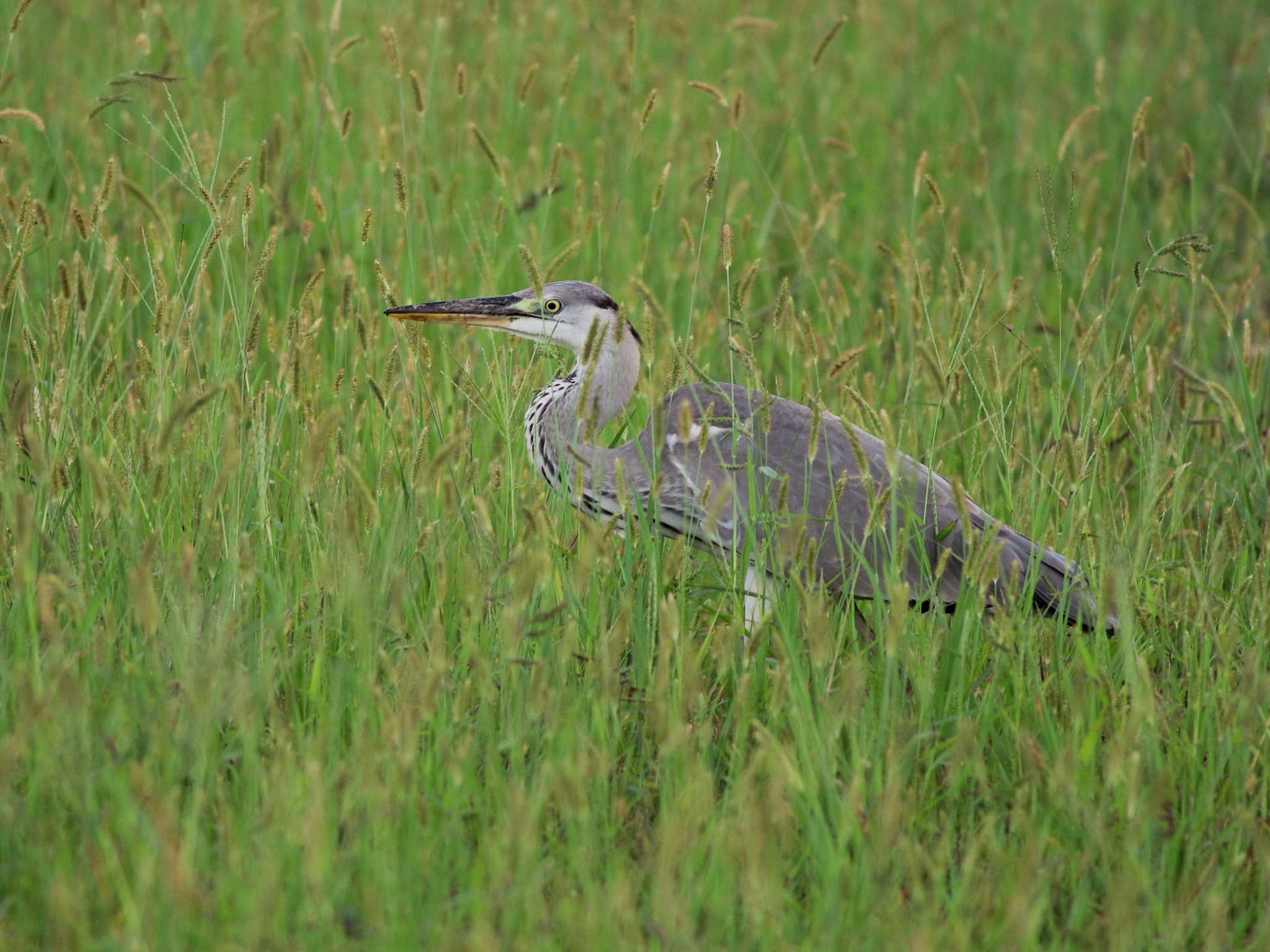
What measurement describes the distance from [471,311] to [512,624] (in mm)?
1829

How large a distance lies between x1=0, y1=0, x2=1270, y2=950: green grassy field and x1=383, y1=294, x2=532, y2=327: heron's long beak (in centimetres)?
18

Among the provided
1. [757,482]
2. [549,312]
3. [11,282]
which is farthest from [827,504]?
[11,282]

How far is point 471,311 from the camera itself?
4.14 metres

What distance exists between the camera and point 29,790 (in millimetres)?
2396

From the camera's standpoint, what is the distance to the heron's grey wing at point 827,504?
3.23 metres

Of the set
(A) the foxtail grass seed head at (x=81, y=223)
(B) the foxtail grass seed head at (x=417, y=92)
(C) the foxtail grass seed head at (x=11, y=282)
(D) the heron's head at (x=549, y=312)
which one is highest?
(B) the foxtail grass seed head at (x=417, y=92)

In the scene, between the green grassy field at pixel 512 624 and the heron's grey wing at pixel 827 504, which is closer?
the green grassy field at pixel 512 624

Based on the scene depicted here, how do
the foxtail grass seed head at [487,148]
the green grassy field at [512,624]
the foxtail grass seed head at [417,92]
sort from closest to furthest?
1. the green grassy field at [512,624]
2. the foxtail grass seed head at [487,148]
3. the foxtail grass seed head at [417,92]

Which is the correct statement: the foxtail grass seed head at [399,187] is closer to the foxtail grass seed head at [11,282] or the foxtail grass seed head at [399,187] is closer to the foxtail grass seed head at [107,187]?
the foxtail grass seed head at [107,187]

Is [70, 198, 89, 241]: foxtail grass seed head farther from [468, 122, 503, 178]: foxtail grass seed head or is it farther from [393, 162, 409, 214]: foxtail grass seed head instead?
[468, 122, 503, 178]: foxtail grass seed head

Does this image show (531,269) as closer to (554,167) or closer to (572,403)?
(572,403)

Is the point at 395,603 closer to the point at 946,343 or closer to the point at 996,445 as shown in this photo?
the point at 946,343

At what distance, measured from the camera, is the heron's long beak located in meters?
4.06

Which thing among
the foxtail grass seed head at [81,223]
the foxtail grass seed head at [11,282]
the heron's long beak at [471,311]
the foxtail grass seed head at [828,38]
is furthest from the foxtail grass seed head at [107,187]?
the foxtail grass seed head at [828,38]
